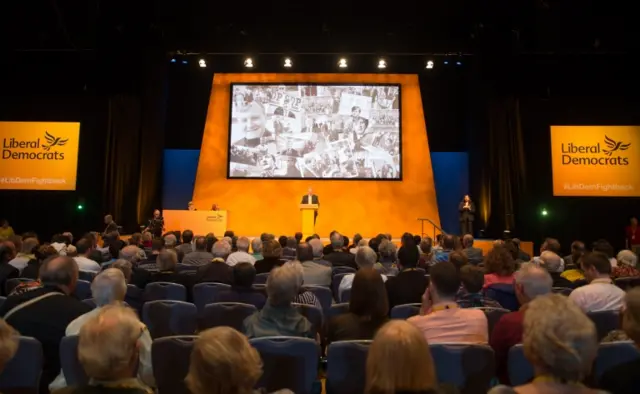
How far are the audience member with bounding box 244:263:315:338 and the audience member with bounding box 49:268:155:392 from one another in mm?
530

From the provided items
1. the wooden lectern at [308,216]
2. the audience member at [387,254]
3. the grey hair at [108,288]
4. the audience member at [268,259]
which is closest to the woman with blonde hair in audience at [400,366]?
the grey hair at [108,288]

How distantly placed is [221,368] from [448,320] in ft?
4.97

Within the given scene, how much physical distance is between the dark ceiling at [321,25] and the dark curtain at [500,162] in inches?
55.3

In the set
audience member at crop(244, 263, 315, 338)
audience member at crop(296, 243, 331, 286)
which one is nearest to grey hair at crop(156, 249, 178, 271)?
audience member at crop(296, 243, 331, 286)

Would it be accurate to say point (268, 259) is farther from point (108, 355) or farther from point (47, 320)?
point (108, 355)

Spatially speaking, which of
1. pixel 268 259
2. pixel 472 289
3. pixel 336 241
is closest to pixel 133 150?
pixel 336 241

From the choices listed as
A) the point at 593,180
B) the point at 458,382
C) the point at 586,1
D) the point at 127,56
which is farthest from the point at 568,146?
the point at 458,382

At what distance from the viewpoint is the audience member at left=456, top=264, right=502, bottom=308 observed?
3.45m

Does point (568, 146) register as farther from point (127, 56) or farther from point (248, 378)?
point (248, 378)

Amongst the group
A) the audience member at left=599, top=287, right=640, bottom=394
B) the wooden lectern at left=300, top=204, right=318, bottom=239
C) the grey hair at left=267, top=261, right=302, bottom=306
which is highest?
the wooden lectern at left=300, top=204, right=318, bottom=239

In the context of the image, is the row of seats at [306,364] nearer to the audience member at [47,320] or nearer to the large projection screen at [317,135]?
the audience member at [47,320]

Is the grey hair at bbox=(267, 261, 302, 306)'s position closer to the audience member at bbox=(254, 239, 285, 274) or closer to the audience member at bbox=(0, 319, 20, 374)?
the audience member at bbox=(0, 319, 20, 374)

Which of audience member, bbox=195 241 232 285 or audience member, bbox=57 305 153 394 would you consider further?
audience member, bbox=195 241 232 285

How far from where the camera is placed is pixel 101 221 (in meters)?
12.4
